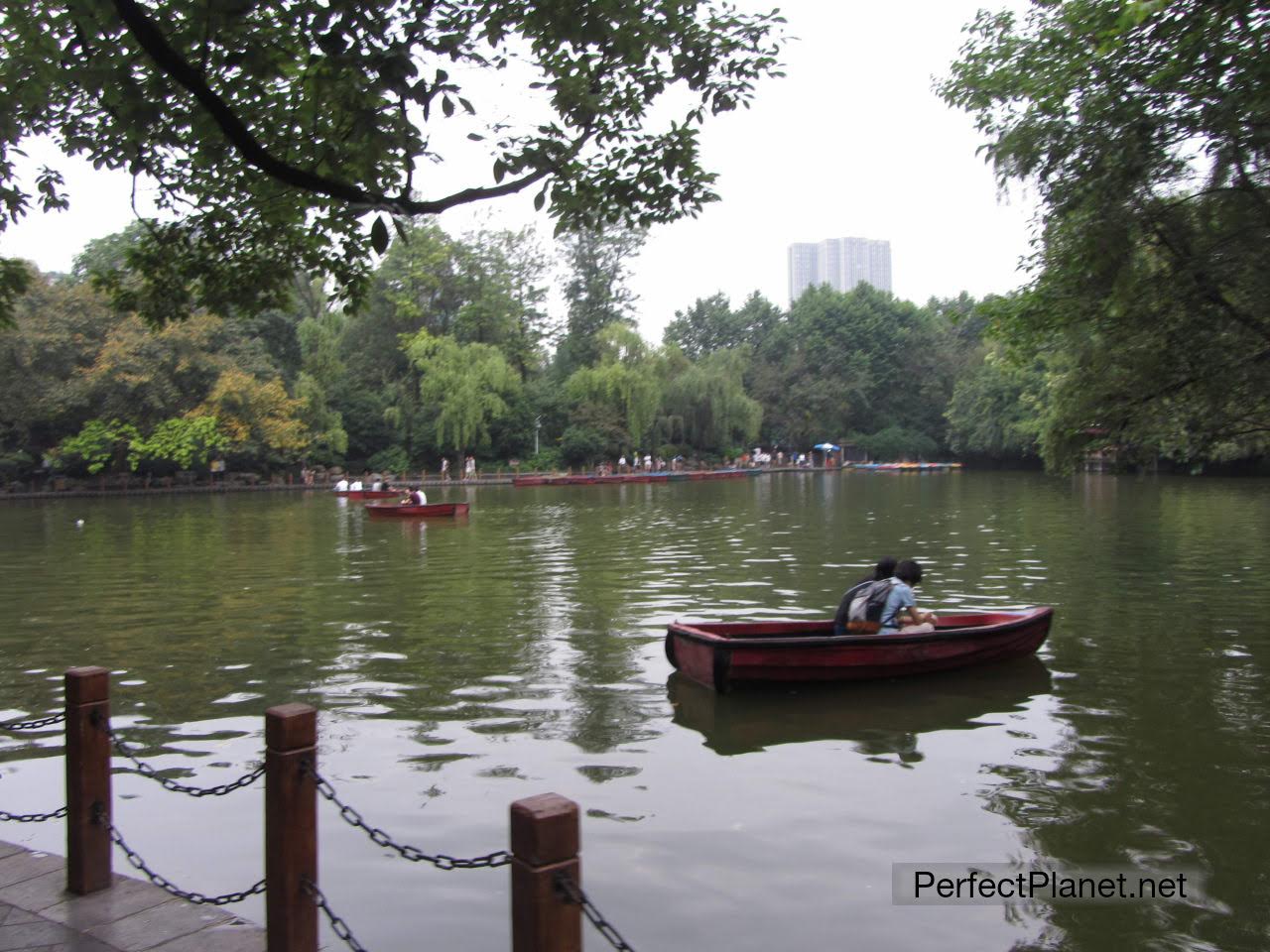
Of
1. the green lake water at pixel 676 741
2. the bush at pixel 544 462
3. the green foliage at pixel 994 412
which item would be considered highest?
the green foliage at pixel 994 412

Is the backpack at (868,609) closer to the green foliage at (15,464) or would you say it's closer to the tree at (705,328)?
the green foliage at (15,464)

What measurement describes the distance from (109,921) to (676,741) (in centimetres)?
434

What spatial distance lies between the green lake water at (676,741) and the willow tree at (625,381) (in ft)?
118

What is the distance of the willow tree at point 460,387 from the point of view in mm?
49875

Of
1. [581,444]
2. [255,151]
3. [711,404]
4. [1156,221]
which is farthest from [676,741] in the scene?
[711,404]

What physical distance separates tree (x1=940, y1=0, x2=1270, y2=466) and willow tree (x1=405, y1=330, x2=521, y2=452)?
1516 inches

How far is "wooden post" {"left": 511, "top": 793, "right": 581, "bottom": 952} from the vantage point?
258 cm

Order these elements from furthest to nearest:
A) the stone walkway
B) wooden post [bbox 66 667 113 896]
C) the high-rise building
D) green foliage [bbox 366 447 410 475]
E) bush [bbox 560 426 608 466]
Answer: the high-rise building
bush [bbox 560 426 608 466]
green foliage [bbox 366 447 410 475]
wooden post [bbox 66 667 113 896]
the stone walkway

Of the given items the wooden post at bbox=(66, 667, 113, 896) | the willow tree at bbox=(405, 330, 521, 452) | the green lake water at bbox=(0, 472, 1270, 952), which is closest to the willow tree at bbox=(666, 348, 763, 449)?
the willow tree at bbox=(405, 330, 521, 452)

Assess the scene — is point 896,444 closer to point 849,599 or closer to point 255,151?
point 849,599

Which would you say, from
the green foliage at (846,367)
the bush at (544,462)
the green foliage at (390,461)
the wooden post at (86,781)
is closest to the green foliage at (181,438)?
the green foliage at (390,461)

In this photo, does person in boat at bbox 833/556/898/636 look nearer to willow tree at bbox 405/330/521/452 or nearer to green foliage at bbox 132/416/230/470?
green foliage at bbox 132/416/230/470

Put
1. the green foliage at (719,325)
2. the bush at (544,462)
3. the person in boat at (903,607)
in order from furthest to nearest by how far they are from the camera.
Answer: the green foliage at (719,325) → the bush at (544,462) → the person in boat at (903,607)

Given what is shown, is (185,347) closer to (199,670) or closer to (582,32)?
(199,670)
